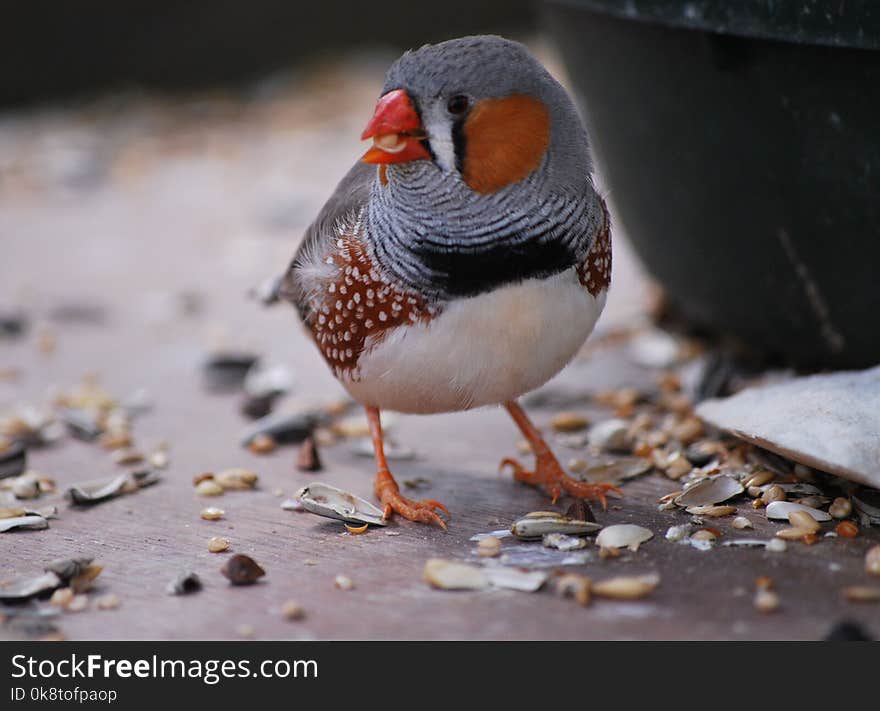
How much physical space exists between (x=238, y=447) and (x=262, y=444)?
0.33 ft

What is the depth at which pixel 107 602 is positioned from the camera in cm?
257

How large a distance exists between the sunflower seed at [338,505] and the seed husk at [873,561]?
114 cm

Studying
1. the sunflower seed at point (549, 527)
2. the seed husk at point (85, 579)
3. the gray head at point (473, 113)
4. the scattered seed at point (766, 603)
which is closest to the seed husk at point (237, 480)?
the seed husk at point (85, 579)

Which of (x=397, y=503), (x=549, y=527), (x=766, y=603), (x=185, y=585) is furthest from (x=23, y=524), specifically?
(x=766, y=603)

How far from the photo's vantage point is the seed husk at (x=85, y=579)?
264cm

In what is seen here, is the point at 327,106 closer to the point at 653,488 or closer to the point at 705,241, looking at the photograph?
the point at 705,241

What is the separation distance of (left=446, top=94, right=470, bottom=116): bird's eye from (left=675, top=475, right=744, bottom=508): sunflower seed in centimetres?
112

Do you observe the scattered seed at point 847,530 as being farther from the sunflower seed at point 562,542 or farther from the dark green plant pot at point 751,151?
the dark green plant pot at point 751,151

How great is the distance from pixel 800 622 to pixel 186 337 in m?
3.16

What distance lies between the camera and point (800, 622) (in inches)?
90.7

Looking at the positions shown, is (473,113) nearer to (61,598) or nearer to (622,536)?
(622,536)

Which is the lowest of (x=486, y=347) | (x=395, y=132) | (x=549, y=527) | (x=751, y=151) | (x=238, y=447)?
(x=238, y=447)

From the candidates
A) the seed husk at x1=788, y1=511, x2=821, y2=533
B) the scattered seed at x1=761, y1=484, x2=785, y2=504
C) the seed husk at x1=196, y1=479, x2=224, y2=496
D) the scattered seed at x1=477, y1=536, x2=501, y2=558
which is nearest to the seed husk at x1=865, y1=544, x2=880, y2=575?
the seed husk at x1=788, y1=511, x2=821, y2=533
